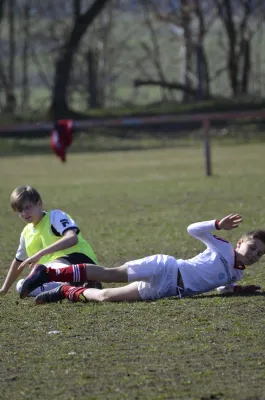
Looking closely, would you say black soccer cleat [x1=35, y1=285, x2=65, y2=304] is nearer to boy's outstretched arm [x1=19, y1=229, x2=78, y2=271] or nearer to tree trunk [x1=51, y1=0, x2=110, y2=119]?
boy's outstretched arm [x1=19, y1=229, x2=78, y2=271]

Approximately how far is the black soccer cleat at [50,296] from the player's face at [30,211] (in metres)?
0.65

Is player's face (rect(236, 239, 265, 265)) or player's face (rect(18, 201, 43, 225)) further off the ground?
player's face (rect(18, 201, 43, 225))

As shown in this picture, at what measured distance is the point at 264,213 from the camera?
12.1m

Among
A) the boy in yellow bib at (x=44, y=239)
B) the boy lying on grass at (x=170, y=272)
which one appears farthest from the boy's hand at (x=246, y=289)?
the boy in yellow bib at (x=44, y=239)

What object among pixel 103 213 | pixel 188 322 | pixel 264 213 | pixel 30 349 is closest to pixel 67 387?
pixel 30 349

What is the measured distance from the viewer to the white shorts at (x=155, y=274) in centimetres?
637

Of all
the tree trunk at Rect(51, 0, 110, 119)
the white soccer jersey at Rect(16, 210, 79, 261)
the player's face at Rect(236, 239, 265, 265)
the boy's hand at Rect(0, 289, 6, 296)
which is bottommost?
the boy's hand at Rect(0, 289, 6, 296)

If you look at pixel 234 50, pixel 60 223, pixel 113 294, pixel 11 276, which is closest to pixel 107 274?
pixel 113 294

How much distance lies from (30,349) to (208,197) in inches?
371

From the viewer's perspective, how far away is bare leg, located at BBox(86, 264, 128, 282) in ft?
21.1

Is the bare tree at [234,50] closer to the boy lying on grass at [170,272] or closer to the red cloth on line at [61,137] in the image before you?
the red cloth on line at [61,137]

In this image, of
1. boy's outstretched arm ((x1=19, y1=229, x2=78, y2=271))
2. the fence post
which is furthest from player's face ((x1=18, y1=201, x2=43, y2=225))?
the fence post

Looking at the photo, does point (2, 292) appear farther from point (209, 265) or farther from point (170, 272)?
point (209, 265)

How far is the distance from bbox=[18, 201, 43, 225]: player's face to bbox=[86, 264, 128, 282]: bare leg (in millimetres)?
760
